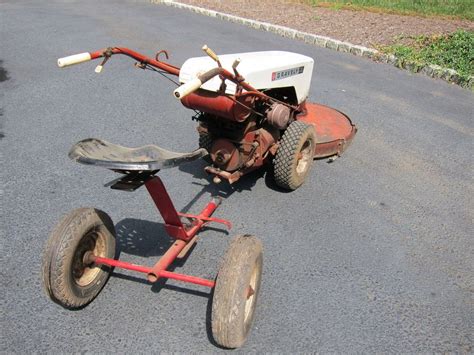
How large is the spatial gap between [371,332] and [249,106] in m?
1.83

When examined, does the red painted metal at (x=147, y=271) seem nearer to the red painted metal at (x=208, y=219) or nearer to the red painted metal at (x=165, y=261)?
the red painted metal at (x=165, y=261)

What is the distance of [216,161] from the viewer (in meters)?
3.61

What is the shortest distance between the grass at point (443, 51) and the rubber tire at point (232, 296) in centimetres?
659

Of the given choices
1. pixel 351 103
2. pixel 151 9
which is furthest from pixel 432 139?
pixel 151 9

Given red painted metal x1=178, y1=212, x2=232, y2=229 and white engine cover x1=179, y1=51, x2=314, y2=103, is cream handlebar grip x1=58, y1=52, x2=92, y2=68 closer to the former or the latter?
white engine cover x1=179, y1=51, x2=314, y2=103

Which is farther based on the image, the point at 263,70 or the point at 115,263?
the point at 263,70

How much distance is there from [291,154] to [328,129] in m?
1.40

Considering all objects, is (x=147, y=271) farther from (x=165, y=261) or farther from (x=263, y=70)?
(x=263, y=70)

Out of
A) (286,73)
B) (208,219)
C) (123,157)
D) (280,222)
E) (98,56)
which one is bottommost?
(280,222)

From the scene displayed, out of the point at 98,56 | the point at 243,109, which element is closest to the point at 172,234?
the point at 243,109

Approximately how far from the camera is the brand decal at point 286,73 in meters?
3.55

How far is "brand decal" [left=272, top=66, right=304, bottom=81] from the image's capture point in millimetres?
3547

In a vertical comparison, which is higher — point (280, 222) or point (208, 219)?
point (208, 219)

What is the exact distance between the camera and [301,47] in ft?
28.6
